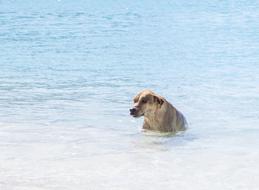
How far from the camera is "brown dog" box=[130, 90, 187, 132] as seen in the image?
34.7 ft

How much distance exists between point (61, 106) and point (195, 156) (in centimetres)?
408

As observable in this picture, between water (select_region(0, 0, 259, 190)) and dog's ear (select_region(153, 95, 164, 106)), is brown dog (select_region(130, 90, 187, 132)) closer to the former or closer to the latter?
dog's ear (select_region(153, 95, 164, 106))

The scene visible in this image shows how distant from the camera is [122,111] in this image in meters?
12.2

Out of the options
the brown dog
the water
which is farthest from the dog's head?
the water

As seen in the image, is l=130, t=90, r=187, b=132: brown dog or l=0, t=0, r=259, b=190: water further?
l=130, t=90, r=187, b=132: brown dog

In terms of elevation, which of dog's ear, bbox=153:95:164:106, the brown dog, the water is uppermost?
dog's ear, bbox=153:95:164:106

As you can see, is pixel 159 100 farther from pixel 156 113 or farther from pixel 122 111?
pixel 122 111

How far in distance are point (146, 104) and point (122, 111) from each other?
166 cm

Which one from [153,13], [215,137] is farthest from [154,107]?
[153,13]

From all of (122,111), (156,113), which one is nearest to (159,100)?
(156,113)

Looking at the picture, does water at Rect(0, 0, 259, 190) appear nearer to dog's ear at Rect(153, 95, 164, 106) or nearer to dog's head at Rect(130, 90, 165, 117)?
dog's head at Rect(130, 90, 165, 117)

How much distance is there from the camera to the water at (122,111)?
8.05 metres

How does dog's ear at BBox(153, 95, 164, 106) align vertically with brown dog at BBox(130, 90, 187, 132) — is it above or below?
above

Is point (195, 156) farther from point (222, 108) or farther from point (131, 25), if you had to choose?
point (131, 25)
